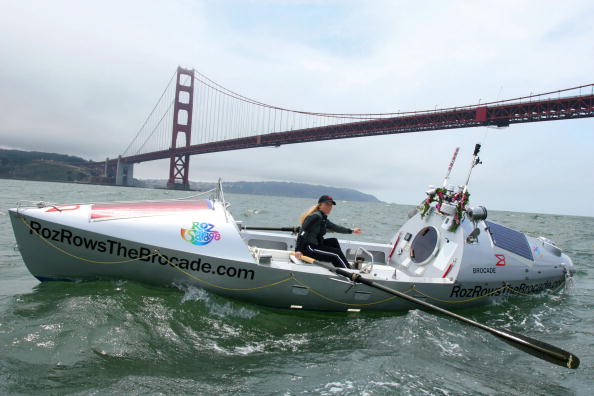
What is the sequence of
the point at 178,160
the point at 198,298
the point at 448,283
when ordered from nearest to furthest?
the point at 198,298
the point at 448,283
the point at 178,160

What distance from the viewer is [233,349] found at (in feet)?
13.1

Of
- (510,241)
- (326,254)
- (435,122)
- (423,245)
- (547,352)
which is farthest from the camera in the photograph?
(435,122)

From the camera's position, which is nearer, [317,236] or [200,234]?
[200,234]

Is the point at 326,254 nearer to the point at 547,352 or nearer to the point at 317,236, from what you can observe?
the point at 317,236

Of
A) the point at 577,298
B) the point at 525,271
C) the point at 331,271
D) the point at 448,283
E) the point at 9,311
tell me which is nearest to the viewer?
the point at 9,311

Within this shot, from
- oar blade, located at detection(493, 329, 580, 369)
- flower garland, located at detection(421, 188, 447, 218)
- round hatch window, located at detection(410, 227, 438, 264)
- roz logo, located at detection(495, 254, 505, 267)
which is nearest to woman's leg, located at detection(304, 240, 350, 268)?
round hatch window, located at detection(410, 227, 438, 264)

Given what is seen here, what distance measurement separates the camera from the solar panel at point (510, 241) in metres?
6.67

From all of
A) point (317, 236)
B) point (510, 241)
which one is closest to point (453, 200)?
point (510, 241)

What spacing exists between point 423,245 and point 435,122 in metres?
32.8

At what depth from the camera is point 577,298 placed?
7.80 meters

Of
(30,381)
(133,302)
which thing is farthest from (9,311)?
(30,381)

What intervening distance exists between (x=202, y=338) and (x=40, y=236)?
2217mm

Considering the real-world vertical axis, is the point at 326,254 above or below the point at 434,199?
below

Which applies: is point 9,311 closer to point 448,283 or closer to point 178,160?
point 448,283
